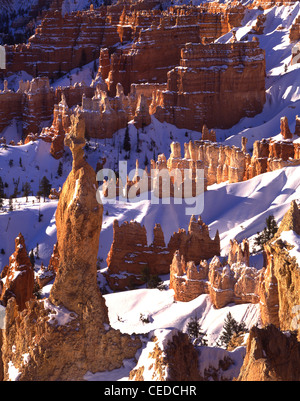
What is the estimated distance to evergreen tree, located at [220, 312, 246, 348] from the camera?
3497cm

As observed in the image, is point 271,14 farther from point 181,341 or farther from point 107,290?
point 181,341

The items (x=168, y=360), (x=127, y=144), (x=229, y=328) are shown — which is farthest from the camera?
(x=127, y=144)

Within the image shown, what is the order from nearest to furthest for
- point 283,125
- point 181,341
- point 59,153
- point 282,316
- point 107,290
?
1. point 181,341
2. point 282,316
3. point 107,290
4. point 283,125
5. point 59,153

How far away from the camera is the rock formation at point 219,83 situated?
Result: 3733 inches

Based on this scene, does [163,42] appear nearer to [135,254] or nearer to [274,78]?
[274,78]

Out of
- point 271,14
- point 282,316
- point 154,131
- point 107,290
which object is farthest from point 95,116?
point 282,316

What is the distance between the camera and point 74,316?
73.0 ft

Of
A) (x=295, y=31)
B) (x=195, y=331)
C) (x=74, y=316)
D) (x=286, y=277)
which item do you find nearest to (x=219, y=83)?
(x=295, y=31)

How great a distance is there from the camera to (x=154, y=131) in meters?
89.2

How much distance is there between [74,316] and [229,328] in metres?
14.6

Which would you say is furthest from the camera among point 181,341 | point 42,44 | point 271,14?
point 42,44

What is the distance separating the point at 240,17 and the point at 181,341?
93201 mm

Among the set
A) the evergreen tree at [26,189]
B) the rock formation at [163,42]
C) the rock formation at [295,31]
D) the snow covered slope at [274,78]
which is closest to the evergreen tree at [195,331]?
the evergreen tree at [26,189]

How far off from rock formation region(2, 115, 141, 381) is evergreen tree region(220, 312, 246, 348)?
12974 mm
